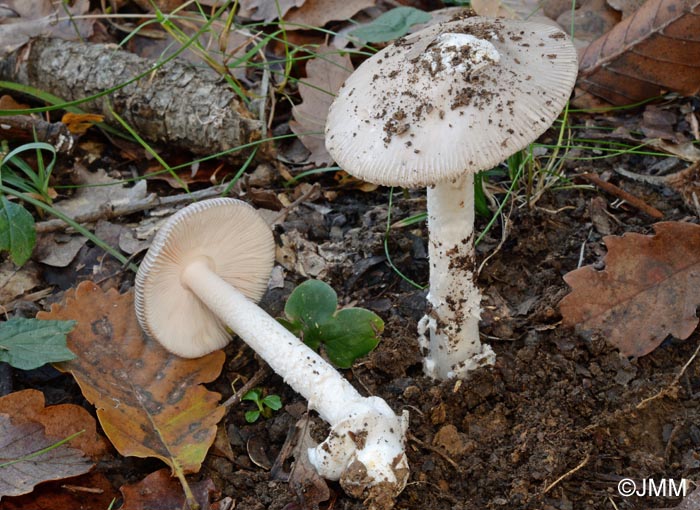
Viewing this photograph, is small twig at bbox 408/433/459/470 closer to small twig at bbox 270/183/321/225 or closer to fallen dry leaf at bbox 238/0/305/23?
small twig at bbox 270/183/321/225

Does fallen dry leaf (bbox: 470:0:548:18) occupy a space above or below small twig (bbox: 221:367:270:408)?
above

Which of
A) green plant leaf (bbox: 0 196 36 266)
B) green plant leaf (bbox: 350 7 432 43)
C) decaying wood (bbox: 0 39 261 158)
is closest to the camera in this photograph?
green plant leaf (bbox: 0 196 36 266)

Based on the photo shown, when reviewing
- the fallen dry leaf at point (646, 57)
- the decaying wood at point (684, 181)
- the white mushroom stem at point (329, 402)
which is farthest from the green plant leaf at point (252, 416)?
the fallen dry leaf at point (646, 57)

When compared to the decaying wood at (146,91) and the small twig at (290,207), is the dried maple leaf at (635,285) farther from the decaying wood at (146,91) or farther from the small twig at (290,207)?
the decaying wood at (146,91)

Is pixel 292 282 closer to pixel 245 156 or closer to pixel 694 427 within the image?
pixel 245 156

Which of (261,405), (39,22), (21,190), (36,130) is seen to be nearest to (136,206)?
(21,190)

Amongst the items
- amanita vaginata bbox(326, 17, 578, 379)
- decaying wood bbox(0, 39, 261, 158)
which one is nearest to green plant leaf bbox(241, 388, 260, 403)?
amanita vaginata bbox(326, 17, 578, 379)

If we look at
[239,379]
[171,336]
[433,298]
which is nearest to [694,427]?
[433,298]
